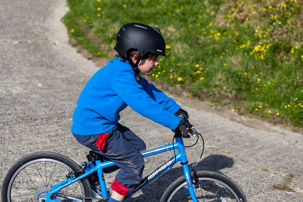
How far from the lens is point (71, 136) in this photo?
5.27 meters

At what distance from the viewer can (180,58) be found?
7945 mm

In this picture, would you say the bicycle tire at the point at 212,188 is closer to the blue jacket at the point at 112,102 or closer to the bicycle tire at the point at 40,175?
the blue jacket at the point at 112,102

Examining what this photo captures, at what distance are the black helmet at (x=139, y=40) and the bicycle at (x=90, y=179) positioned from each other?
28.7 inches

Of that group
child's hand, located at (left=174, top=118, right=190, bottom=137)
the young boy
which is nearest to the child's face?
the young boy

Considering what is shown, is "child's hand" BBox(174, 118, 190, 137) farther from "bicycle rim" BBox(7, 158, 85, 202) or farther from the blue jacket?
"bicycle rim" BBox(7, 158, 85, 202)

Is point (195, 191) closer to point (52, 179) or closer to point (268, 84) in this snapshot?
point (52, 179)

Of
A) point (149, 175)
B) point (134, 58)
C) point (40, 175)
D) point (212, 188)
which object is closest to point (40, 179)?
point (40, 175)

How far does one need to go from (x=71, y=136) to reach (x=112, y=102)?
2.49 meters

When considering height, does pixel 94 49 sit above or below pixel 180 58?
above

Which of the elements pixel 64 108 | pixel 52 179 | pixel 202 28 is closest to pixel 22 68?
pixel 64 108

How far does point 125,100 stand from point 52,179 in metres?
1.12

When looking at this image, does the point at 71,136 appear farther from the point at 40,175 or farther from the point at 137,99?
the point at 137,99

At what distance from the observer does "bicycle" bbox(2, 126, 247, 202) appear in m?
3.02

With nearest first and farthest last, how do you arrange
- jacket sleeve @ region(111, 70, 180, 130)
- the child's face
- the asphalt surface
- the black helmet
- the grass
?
jacket sleeve @ region(111, 70, 180, 130) → the black helmet → the child's face → the asphalt surface → the grass
